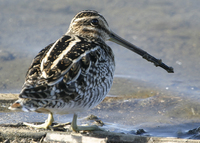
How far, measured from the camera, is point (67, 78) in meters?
3.57

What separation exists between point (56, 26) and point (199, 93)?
3927 millimetres

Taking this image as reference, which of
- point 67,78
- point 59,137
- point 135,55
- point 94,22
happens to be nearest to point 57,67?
point 67,78

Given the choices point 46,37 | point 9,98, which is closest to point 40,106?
point 9,98

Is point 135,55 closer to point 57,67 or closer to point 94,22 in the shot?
point 94,22

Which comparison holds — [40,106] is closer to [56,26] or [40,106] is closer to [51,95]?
[51,95]

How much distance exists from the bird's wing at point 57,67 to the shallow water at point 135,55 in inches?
55.7

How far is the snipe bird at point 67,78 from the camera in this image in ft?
11.3

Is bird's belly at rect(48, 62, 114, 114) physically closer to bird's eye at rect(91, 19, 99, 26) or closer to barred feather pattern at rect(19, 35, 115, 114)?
barred feather pattern at rect(19, 35, 115, 114)

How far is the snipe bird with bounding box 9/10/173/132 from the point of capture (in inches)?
135

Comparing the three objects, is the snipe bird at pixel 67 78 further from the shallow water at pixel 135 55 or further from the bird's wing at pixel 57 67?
→ the shallow water at pixel 135 55

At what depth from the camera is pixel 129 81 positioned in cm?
659

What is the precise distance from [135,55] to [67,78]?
4102 millimetres

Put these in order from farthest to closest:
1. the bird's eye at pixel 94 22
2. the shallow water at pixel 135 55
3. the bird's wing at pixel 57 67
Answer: the shallow water at pixel 135 55 → the bird's eye at pixel 94 22 → the bird's wing at pixel 57 67

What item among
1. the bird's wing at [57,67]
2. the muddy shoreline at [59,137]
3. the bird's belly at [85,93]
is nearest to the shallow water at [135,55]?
the muddy shoreline at [59,137]
